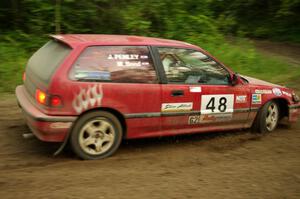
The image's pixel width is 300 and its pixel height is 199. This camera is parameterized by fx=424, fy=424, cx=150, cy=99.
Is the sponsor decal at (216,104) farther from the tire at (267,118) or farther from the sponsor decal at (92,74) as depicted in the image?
the sponsor decal at (92,74)

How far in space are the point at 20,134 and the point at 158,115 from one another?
7.08ft

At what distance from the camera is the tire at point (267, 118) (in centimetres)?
687

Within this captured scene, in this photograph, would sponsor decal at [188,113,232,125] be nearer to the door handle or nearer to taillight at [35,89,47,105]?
the door handle

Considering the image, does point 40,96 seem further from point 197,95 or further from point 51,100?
point 197,95

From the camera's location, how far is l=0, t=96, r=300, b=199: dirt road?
14.8ft

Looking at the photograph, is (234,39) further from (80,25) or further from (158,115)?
(158,115)

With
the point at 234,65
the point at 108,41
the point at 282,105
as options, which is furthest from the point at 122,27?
the point at 108,41

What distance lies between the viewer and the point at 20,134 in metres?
6.36

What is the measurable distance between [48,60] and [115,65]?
0.90 m

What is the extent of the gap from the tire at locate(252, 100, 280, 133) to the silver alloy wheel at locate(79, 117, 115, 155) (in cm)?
264

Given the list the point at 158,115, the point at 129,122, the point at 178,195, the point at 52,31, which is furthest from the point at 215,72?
the point at 52,31

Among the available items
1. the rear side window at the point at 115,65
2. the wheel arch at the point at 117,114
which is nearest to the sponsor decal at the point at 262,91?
the rear side window at the point at 115,65

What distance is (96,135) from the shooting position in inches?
212

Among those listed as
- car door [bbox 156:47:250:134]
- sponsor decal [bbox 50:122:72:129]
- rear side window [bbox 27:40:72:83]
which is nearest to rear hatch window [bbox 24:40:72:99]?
rear side window [bbox 27:40:72:83]
